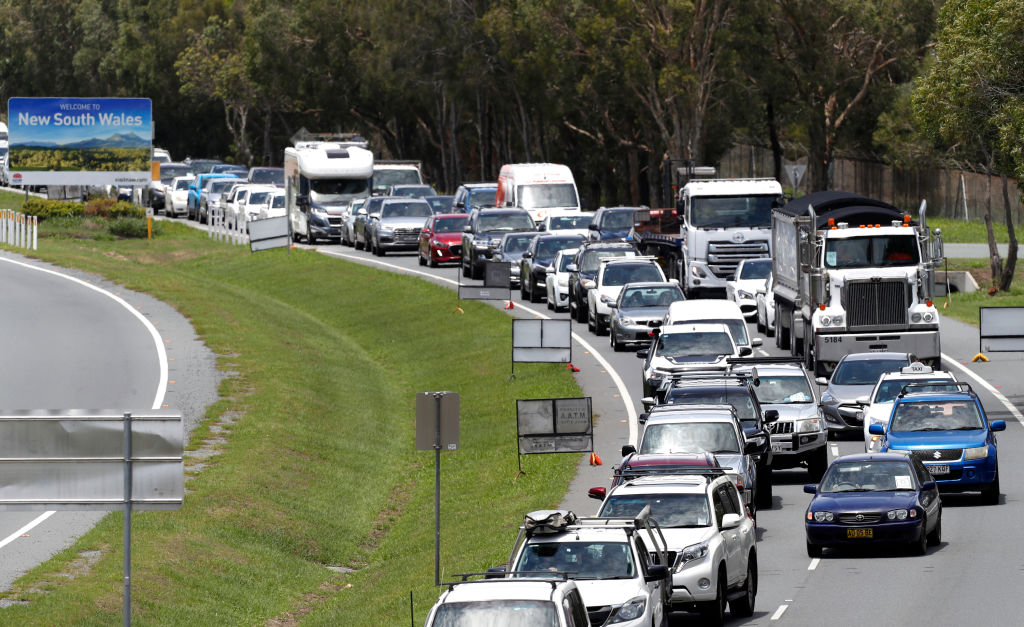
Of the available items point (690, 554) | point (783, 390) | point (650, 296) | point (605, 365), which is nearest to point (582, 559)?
point (690, 554)

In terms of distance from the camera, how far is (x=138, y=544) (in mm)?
25578

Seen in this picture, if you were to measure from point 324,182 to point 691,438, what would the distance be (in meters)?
43.6

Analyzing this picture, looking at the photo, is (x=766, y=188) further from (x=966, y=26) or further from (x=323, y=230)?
(x=323, y=230)

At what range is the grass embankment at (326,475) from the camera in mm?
23422

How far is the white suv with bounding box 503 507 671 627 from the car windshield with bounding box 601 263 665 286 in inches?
1036

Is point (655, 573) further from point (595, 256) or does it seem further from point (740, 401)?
point (595, 256)

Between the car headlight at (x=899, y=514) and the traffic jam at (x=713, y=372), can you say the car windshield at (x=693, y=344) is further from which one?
the car headlight at (x=899, y=514)

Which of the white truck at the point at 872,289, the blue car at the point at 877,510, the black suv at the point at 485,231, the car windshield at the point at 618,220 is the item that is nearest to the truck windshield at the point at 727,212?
the car windshield at the point at 618,220

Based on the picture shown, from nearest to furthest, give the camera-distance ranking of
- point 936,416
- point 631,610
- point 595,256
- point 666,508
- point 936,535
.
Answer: point 631,610
point 666,508
point 936,535
point 936,416
point 595,256

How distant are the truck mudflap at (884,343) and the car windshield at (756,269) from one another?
27.1 ft

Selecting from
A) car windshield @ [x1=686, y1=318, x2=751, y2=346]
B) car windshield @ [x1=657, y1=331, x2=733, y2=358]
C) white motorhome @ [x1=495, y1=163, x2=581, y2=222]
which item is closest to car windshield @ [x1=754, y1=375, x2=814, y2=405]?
car windshield @ [x1=657, y1=331, x2=733, y2=358]

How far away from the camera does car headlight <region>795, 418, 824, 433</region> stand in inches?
1073

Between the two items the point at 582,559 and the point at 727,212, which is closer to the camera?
the point at 582,559

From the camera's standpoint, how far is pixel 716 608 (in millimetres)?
17078
